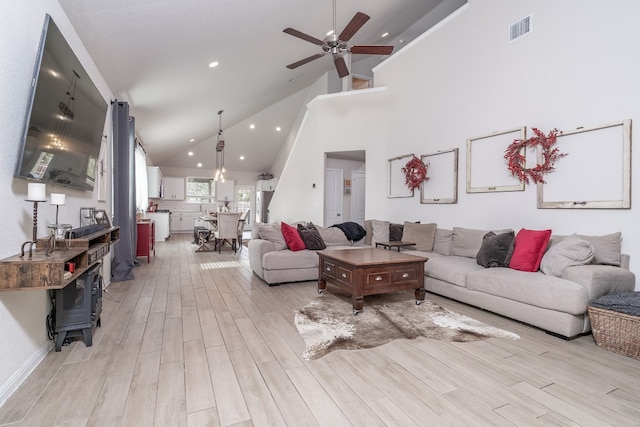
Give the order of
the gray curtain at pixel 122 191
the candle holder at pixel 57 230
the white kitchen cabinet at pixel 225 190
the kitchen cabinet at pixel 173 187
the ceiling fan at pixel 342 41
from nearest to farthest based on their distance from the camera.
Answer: the candle holder at pixel 57 230, the ceiling fan at pixel 342 41, the gray curtain at pixel 122 191, the kitchen cabinet at pixel 173 187, the white kitchen cabinet at pixel 225 190

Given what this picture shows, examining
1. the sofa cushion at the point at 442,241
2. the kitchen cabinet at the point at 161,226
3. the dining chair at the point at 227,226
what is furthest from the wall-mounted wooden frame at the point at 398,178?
the kitchen cabinet at the point at 161,226

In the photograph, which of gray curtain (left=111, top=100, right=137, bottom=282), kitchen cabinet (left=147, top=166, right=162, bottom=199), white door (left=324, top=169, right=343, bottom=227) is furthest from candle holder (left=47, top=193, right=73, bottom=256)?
kitchen cabinet (left=147, top=166, right=162, bottom=199)

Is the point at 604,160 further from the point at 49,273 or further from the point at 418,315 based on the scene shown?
the point at 49,273

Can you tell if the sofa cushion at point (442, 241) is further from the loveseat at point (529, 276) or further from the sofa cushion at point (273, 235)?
the sofa cushion at point (273, 235)

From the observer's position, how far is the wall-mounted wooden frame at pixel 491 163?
4.08 metres

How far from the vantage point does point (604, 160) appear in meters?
3.17

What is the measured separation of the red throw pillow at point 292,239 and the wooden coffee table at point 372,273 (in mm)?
952

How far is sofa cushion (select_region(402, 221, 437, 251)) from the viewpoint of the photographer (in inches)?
193

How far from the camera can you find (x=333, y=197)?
7793 millimetres

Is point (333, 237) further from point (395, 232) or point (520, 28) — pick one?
point (520, 28)

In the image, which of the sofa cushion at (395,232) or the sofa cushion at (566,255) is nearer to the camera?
the sofa cushion at (566,255)

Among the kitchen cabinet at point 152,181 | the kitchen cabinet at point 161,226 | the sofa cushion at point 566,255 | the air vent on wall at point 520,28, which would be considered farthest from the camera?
the kitchen cabinet at point 152,181

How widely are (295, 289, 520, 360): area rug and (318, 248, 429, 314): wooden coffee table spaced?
0.69 ft

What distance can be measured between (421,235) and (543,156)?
197 centimetres
